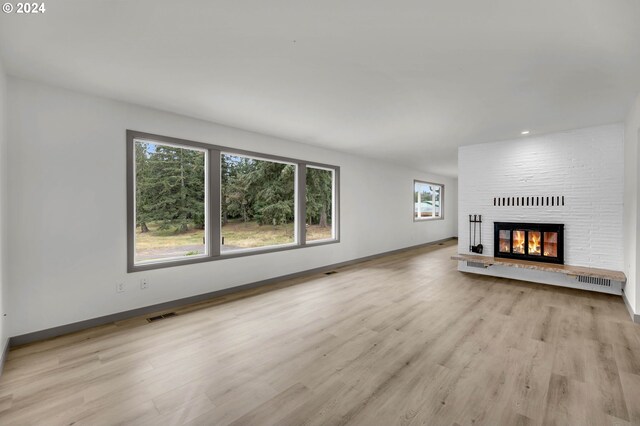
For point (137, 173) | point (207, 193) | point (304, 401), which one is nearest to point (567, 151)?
point (304, 401)

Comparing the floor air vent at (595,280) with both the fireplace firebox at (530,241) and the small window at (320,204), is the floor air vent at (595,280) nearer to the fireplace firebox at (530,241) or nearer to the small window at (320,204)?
the fireplace firebox at (530,241)

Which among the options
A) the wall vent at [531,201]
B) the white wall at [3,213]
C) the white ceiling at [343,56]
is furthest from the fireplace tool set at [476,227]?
the white wall at [3,213]

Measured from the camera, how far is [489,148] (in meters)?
5.76

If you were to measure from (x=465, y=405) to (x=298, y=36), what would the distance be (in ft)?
9.58

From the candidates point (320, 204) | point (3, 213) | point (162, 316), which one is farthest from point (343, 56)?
point (320, 204)

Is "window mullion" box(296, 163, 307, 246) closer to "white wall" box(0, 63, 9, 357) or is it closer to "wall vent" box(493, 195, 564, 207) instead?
"wall vent" box(493, 195, 564, 207)

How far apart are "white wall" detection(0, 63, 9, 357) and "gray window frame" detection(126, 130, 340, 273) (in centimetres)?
103

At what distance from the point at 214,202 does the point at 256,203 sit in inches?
34.9

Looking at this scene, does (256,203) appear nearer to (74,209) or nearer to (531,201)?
(74,209)

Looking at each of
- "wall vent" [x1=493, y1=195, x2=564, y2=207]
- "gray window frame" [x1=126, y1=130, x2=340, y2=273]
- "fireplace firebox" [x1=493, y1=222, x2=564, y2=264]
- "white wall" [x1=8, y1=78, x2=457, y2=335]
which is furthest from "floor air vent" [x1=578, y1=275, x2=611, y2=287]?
"white wall" [x1=8, y1=78, x2=457, y2=335]

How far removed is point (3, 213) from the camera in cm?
267

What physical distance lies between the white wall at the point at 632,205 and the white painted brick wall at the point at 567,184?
28 cm

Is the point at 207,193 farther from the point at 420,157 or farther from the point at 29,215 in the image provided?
the point at 420,157

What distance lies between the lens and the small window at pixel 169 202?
3.78m
